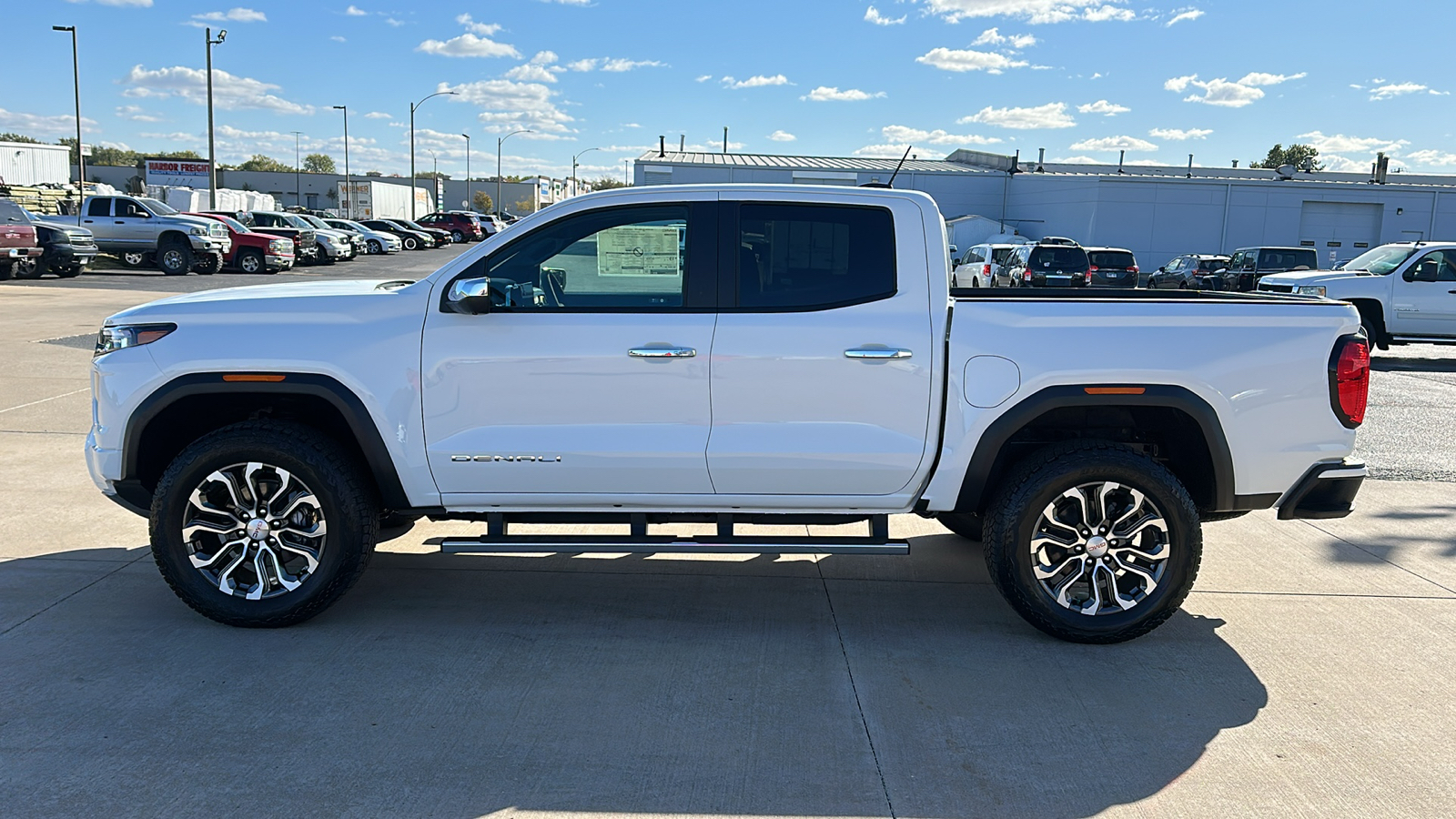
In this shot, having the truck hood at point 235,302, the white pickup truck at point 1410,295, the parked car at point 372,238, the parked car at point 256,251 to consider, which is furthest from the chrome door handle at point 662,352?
the parked car at point 372,238

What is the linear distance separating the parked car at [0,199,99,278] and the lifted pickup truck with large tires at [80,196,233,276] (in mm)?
2282

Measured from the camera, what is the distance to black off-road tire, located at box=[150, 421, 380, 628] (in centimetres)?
462

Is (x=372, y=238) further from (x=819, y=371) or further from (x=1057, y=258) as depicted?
(x=819, y=371)

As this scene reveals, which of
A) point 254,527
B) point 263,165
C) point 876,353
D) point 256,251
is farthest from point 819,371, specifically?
point 263,165

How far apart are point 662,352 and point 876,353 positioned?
2.93 ft

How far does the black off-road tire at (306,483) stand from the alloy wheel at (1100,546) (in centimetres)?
292

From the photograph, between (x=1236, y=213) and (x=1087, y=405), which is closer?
(x=1087, y=405)

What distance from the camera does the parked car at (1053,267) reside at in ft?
74.7

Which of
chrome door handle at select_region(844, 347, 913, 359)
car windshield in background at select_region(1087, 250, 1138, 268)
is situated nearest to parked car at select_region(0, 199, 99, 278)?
car windshield in background at select_region(1087, 250, 1138, 268)

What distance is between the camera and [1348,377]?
4652 mm

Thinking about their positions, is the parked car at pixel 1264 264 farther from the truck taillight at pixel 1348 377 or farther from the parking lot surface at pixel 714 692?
the truck taillight at pixel 1348 377

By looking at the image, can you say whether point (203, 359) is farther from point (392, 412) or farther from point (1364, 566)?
point (1364, 566)

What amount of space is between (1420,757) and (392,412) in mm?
4073

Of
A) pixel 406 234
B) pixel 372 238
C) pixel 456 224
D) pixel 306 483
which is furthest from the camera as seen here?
pixel 456 224
